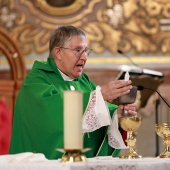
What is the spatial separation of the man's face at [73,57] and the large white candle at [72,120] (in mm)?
2104

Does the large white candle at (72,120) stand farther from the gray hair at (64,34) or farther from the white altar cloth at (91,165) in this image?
the gray hair at (64,34)

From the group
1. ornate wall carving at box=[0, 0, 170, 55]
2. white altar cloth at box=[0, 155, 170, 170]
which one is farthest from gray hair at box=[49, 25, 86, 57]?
ornate wall carving at box=[0, 0, 170, 55]

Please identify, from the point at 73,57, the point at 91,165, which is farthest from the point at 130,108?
the point at 91,165

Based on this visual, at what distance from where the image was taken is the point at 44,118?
4078 mm

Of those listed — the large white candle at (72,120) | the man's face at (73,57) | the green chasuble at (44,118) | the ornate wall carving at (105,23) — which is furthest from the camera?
the ornate wall carving at (105,23)

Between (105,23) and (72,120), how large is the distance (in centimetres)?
572

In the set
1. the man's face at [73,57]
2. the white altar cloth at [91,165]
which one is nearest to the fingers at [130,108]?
the man's face at [73,57]

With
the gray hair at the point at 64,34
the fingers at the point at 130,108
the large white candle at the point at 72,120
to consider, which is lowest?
the large white candle at the point at 72,120

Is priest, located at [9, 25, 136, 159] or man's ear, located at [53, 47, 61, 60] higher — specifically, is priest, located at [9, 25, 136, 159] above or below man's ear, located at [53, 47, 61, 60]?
below

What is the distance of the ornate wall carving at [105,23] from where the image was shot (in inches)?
311

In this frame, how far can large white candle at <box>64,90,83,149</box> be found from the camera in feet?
7.54

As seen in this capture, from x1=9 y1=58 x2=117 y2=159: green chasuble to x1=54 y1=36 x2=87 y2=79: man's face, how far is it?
0.08 meters

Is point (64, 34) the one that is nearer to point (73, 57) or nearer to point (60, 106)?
point (73, 57)

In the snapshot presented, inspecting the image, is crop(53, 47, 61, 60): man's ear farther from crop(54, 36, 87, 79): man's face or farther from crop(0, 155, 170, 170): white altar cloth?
crop(0, 155, 170, 170): white altar cloth
